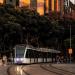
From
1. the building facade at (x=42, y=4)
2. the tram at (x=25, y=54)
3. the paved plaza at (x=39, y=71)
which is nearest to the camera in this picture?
the paved plaza at (x=39, y=71)

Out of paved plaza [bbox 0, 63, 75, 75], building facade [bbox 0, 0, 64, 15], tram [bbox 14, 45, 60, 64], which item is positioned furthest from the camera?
building facade [bbox 0, 0, 64, 15]

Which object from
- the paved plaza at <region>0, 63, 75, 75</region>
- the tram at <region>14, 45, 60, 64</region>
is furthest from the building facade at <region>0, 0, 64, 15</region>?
the paved plaza at <region>0, 63, 75, 75</region>

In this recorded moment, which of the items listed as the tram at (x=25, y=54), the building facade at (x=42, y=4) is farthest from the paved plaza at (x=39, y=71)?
the building facade at (x=42, y=4)

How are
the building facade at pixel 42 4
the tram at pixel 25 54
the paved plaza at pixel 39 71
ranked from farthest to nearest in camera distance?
1. the building facade at pixel 42 4
2. the tram at pixel 25 54
3. the paved plaza at pixel 39 71

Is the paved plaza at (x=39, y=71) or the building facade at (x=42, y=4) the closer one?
the paved plaza at (x=39, y=71)

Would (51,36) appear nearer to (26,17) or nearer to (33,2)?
(26,17)

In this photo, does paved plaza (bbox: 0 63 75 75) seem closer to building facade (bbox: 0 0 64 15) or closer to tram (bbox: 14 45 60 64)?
tram (bbox: 14 45 60 64)

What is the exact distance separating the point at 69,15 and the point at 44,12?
22005mm

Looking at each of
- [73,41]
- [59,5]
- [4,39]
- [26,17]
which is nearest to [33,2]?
[59,5]

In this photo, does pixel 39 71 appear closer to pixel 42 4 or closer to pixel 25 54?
pixel 25 54

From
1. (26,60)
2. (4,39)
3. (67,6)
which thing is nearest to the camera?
(26,60)

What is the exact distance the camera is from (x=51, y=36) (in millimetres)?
88938

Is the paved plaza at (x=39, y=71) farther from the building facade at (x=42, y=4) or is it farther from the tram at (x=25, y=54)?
the building facade at (x=42, y=4)

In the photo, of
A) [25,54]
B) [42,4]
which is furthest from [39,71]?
[42,4]
